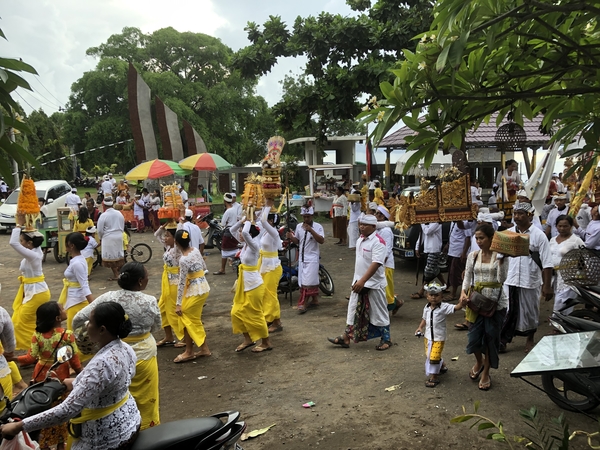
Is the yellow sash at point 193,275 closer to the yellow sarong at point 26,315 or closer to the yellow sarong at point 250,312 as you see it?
the yellow sarong at point 250,312

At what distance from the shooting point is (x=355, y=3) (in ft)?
49.7

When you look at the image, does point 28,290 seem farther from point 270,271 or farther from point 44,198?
point 44,198

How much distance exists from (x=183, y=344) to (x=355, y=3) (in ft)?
37.9

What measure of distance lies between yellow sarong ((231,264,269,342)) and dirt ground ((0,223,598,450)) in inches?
12.6

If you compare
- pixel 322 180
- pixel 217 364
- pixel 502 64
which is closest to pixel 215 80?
pixel 322 180

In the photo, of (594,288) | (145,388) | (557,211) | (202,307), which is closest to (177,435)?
(145,388)

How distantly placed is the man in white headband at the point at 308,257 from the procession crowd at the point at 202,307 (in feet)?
0.06

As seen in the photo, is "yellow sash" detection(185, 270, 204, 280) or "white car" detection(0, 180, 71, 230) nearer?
"yellow sash" detection(185, 270, 204, 280)

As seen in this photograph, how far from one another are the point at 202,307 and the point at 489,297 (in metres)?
3.90

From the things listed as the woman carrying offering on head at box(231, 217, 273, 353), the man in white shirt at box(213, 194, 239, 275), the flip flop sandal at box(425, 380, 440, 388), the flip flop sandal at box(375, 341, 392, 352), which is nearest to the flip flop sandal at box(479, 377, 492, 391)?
the flip flop sandal at box(425, 380, 440, 388)

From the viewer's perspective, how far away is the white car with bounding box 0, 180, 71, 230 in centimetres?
2127

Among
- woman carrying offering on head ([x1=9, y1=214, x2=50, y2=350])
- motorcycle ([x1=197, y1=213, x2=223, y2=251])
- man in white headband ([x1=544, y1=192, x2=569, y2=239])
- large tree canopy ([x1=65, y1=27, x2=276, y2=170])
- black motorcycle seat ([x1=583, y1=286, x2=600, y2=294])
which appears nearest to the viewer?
black motorcycle seat ([x1=583, y1=286, x2=600, y2=294])

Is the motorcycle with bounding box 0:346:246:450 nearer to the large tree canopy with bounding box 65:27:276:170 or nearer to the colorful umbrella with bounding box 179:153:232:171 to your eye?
the colorful umbrella with bounding box 179:153:232:171

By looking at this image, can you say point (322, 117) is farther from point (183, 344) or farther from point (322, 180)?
point (322, 180)
